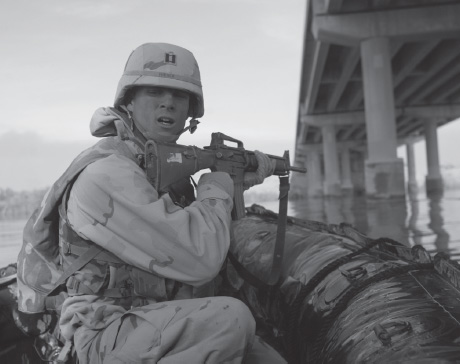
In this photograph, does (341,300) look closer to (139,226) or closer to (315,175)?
(139,226)

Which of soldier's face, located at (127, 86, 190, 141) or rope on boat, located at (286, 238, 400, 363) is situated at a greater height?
soldier's face, located at (127, 86, 190, 141)

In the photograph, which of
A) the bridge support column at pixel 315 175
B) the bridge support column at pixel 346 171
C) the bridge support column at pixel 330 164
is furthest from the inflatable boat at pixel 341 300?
the bridge support column at pixel 315 175

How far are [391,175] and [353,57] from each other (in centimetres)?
637

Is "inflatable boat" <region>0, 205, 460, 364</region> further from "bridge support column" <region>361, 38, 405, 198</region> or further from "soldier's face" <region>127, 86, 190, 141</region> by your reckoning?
"bridge support column" <region>361, 38, 405, 198</region>

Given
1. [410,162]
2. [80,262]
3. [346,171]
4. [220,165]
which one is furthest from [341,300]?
[410,162]

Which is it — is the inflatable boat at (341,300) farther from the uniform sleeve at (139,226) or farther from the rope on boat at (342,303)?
the uniform sleeve at (139,226)

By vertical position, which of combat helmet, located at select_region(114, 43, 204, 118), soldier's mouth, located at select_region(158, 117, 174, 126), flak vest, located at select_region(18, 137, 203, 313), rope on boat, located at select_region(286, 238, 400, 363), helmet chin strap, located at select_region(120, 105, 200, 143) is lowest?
rope on boat, located at select_region(286, 238, 400, 363)

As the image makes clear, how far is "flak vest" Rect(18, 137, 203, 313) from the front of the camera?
1526mm

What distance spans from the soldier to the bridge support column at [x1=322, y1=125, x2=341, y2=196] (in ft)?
93.3

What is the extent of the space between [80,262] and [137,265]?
224 mm

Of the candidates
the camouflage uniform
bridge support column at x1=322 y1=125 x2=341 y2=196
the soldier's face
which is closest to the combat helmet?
the soldier's face

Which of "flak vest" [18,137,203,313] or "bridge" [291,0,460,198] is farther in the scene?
"bridge" [291,0,460,198]

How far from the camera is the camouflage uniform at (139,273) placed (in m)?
1.38

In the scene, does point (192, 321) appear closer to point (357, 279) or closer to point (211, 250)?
point (211, 250)
